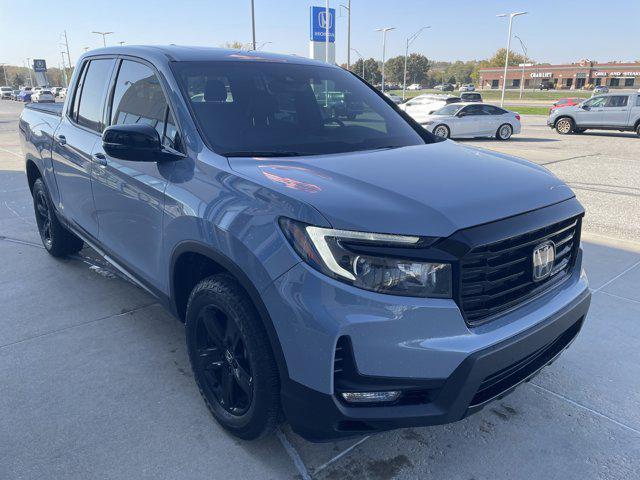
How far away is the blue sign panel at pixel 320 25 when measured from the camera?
31.5 m

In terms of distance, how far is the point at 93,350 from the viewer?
11.4ft

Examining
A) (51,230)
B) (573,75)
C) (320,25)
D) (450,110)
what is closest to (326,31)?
(320,25)

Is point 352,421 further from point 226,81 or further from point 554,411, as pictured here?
point 226,81

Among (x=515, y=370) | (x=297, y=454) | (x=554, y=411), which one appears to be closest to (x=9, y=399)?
(x=297, y=454)

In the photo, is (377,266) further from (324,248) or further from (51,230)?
(51,230)

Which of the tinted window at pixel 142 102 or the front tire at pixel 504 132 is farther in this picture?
the front tire at pixel 504 132

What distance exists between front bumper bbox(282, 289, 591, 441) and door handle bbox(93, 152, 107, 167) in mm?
2124

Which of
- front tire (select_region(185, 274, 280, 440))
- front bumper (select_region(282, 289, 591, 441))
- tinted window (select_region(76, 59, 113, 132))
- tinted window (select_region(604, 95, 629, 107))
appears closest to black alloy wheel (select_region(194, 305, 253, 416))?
front tire (select_region(185, 274, 280, 440))

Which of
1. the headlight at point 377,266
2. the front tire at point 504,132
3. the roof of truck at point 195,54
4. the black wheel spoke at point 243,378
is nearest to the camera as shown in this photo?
the headlight at point 377,266

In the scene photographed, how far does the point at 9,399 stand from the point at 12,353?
0.59 m

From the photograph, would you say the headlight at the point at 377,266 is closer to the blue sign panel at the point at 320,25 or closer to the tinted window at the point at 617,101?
the tinted window at the point at 617,101

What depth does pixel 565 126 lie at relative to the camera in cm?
2100

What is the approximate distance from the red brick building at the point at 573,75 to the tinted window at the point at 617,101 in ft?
292

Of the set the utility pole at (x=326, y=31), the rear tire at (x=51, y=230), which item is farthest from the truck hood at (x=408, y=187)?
the utility pole at (x=326, y=31)
